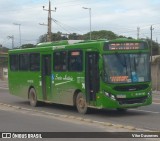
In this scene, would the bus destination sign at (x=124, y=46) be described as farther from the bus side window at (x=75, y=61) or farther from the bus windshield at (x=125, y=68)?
the bus side window at (x=75, y=61)

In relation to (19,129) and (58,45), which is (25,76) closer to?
(58,45)

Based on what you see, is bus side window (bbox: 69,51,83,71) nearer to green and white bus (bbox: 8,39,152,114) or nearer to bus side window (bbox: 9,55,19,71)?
green and white bus (bbox: 8,39,152,114)

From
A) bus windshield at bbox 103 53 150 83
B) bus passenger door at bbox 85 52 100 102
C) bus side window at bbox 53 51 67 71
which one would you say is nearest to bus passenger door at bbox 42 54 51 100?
A: bus side window at bbox 53 51 67 71

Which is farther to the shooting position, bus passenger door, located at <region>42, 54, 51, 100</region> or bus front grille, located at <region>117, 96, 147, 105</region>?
bus passenger door, located at <region>42, 54, 51, 100</region>

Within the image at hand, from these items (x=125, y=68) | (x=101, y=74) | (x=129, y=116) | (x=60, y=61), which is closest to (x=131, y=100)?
(x=129, y=116)

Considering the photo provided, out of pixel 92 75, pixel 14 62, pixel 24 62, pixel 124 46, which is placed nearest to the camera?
pixel 124 46

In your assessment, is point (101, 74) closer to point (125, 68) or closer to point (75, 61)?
point (125, 68)

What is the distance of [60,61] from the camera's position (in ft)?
65.9

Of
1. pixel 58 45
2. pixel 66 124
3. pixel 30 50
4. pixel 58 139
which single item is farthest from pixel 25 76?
pixel 58 139

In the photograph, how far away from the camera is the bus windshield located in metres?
17.1

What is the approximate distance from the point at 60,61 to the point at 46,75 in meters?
1.63

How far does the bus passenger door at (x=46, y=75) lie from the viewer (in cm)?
2116

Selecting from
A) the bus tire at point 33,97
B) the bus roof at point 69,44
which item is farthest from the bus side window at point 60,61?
the bus tire at point 33,97

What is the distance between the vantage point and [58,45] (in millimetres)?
20453
